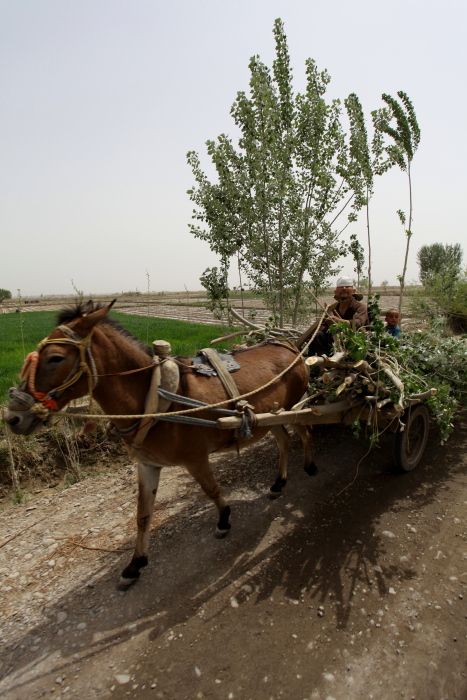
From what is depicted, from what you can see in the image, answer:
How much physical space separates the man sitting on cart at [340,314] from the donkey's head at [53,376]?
8.71ft

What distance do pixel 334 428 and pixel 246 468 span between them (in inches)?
63.8

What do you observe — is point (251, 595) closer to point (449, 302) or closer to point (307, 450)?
point (307, 450)

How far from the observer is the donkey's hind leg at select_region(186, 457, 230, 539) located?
3252 millimetres

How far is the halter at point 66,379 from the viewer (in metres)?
2.42

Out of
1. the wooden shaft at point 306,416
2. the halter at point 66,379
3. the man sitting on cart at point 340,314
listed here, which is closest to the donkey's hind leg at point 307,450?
the wooden shaft at point 306,416

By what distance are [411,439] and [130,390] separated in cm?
351

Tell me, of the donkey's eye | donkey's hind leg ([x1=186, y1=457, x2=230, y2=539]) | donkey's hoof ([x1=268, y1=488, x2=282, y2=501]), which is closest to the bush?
donkey's hoof ([x1=268, y1=488, x2=282, y2=501])

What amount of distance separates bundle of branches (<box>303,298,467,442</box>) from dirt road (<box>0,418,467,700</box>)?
106cm

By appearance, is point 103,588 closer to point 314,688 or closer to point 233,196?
point 314,688

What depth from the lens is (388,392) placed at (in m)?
3.54

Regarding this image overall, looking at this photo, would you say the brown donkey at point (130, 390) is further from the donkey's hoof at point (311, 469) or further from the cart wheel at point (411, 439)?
the cart wheel at point (411, 439)

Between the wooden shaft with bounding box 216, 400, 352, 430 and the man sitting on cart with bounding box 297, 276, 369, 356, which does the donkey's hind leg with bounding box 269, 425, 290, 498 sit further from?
the man sitting on cart with bounding box 297, 276, 369, 356

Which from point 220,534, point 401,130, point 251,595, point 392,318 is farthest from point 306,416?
point 401,130

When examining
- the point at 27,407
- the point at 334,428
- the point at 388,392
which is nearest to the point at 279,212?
the point at 334,428
